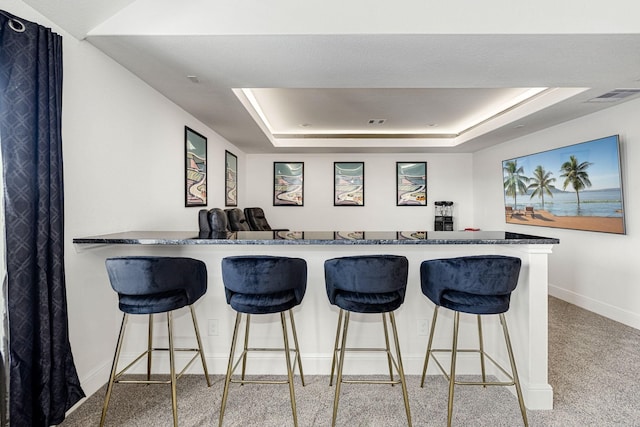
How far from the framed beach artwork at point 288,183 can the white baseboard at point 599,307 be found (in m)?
4.54

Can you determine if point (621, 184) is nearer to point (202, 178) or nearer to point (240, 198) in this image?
point (202, 178)

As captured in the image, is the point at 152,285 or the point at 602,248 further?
the point at 602,248

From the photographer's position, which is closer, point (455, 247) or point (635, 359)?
point (455, 247)

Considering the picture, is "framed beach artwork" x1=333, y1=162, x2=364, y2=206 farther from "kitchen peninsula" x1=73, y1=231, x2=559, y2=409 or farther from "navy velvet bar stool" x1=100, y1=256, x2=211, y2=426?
"navy velvet bar stool" x1=100, y1=256, x2=211, y2=426

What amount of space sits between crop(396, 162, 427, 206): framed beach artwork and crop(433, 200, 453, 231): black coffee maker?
317 mm

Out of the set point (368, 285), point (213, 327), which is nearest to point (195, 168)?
point (213, 327)

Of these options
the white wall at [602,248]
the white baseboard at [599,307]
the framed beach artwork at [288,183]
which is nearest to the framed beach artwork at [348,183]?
the framed beach artwork at [288,183]

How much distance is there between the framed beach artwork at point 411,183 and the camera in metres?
6.34

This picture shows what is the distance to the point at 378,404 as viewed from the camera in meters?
1.92

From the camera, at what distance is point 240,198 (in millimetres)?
6090

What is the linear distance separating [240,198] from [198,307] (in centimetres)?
405

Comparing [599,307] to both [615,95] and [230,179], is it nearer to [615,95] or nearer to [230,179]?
[615,95]

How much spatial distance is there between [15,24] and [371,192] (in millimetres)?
5557

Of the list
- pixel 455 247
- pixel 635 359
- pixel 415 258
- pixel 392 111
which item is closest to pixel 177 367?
pixel 415 258
